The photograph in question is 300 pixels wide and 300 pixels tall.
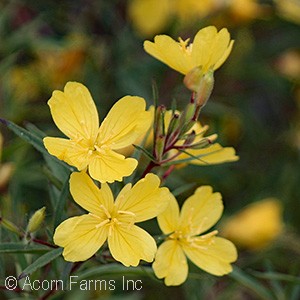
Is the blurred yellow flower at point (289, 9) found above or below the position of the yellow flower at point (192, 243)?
below

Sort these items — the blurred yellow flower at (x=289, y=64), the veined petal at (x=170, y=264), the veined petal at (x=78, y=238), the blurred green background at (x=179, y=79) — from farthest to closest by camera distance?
the blurred yellow flower at (x=289, y=64)
the blurred green background at (x=179, y=79)
the veined petal at (x=170, y=264)
the veined petal at (x=78, y=238)

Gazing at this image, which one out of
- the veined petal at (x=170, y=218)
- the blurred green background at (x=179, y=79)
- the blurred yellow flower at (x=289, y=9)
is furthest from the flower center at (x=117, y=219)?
the blurred yellow flower at (x=289, y=9)

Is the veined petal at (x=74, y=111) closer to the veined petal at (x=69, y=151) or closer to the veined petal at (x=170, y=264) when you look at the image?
the veined petal at (x=69, y=151)

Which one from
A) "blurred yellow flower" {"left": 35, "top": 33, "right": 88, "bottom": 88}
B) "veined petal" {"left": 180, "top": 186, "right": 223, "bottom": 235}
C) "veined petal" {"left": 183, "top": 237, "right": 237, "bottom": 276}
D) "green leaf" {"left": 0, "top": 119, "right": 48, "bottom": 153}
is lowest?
"blurred yellow flower" {"left": 35, "top": 33, "right": 88, "bottom": 88}

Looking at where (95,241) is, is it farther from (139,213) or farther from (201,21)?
(201,21)

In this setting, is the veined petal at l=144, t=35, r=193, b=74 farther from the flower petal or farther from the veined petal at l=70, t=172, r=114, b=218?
the veined petal at l=70, t=172, r=114, b=218

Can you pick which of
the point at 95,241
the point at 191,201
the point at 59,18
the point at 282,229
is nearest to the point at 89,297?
the point at 282,229

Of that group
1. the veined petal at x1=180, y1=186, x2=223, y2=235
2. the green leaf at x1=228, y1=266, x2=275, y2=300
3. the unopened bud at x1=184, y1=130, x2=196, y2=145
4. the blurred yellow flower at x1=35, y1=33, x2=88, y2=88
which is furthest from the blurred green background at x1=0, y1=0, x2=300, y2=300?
the unopened bud at x1=184, y1=130, x2=196, y2=145
